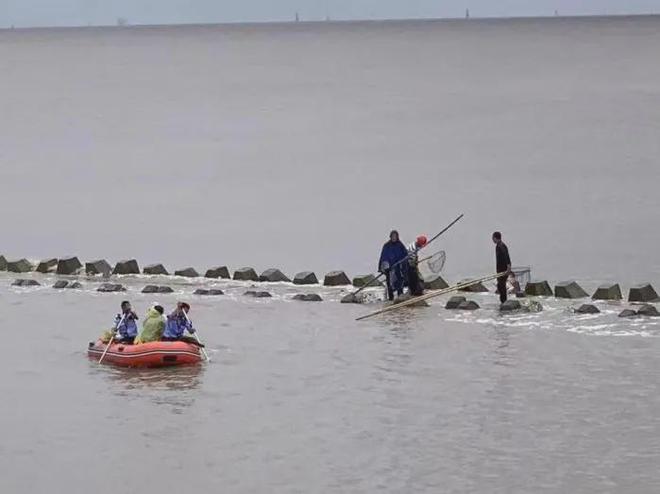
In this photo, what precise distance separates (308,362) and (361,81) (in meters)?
124

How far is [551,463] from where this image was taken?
19875 millimetres

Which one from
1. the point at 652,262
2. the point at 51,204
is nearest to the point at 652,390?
the point at 652,262

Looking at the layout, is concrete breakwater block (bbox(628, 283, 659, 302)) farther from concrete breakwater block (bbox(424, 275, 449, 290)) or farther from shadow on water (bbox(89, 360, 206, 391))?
shadow on water (bbox(89, 360, 206, 391))

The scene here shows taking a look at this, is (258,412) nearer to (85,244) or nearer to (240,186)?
(85,244)

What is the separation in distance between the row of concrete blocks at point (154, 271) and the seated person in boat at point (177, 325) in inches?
304

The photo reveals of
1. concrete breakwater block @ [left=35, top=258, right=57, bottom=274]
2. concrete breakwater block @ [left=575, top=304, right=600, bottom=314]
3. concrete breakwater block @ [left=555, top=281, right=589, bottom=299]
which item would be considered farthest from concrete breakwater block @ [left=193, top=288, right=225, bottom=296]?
concrete breakwater block @ [left=575, top=304, right=600, bottom=314]

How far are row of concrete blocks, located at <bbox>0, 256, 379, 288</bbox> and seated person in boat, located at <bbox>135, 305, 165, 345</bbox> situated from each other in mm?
7937

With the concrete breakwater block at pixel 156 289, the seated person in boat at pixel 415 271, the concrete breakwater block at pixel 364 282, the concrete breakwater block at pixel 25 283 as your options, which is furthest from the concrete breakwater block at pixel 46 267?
the seated person in boat at pixel 415 271

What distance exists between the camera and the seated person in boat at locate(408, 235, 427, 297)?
29.0 m

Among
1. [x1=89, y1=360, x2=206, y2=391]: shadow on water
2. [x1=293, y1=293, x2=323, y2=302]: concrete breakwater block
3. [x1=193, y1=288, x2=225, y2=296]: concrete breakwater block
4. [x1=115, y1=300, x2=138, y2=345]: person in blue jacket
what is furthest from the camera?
[x1=193, y1=288, x2=225, y2=296]: concrete breakwater block

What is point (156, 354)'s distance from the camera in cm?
2458

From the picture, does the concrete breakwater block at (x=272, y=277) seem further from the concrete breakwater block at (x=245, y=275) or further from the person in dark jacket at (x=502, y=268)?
the person in dark jacket at (x=502, y=268)

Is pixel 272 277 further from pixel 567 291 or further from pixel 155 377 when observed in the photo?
pixel 155 377

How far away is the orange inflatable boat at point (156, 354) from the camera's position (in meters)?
24.6
